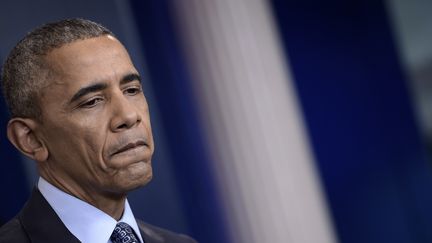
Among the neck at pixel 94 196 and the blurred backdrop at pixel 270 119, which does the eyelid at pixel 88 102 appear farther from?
the blurred backdrop at pixel 270 119

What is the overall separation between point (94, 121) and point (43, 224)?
8.9 inches

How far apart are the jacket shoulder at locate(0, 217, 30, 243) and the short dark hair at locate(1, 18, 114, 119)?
0.70ft

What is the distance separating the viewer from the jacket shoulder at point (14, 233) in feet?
4.43

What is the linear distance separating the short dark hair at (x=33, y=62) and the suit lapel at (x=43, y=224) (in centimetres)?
17

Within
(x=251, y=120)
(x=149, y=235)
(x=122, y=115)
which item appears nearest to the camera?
(x=122, y=115)

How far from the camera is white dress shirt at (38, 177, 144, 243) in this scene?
1356mm

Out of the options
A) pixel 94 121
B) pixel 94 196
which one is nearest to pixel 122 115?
pixel 94 121

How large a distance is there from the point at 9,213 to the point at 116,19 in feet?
1.72

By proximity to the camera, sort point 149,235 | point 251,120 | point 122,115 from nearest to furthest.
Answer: point 122,115, point 149,235, point 251,120

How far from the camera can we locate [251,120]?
1.87m

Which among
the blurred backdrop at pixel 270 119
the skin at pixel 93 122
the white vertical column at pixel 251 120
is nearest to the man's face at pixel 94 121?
the skin at pixel 93 122

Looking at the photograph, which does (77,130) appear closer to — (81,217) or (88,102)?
(88,102)

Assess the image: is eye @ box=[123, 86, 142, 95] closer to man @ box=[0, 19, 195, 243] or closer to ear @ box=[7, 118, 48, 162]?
man @ box=[0, 19, 195, 243]

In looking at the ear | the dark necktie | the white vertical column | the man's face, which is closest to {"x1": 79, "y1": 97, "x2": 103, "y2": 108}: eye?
the man's face
